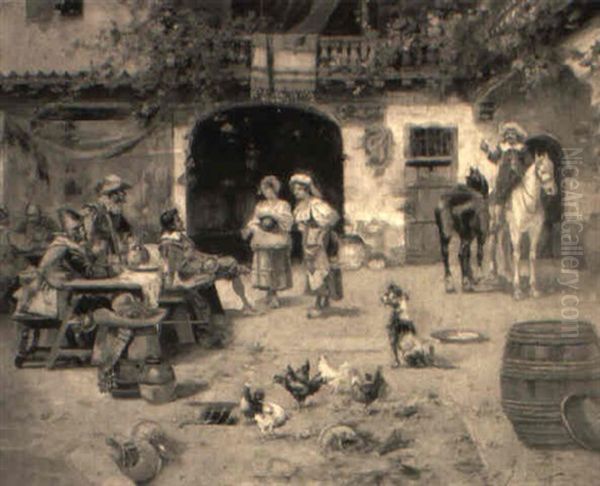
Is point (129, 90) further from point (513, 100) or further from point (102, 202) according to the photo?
point (513, 100)

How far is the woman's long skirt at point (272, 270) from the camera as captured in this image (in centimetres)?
754

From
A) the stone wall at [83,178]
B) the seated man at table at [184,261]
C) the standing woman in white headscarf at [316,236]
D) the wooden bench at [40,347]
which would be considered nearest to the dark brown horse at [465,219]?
the standing woman in white headscarf at [316,236]

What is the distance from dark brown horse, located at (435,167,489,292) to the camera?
700cm

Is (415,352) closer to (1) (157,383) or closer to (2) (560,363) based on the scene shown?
(2) (560,363)

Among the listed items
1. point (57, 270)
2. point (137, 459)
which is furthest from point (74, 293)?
point (137, 459)

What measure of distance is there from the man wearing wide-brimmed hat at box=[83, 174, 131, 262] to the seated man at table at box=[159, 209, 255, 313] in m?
0.26

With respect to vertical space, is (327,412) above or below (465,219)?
below

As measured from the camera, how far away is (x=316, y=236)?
25.0 ft

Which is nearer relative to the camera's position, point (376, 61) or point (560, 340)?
point (560, 340)

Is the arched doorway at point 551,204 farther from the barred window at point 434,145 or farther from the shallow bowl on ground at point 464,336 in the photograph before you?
the shallow bowl on ground at point 464,336

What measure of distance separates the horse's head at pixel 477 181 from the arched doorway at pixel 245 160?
847 mm

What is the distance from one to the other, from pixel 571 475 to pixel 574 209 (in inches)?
64.9

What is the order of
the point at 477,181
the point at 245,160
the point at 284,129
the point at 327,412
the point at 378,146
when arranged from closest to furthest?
the point at 327,412, the point at 477,181, the point at 378,146, the point at 284,129, the point at 245,160

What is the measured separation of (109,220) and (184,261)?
525 millimetres
